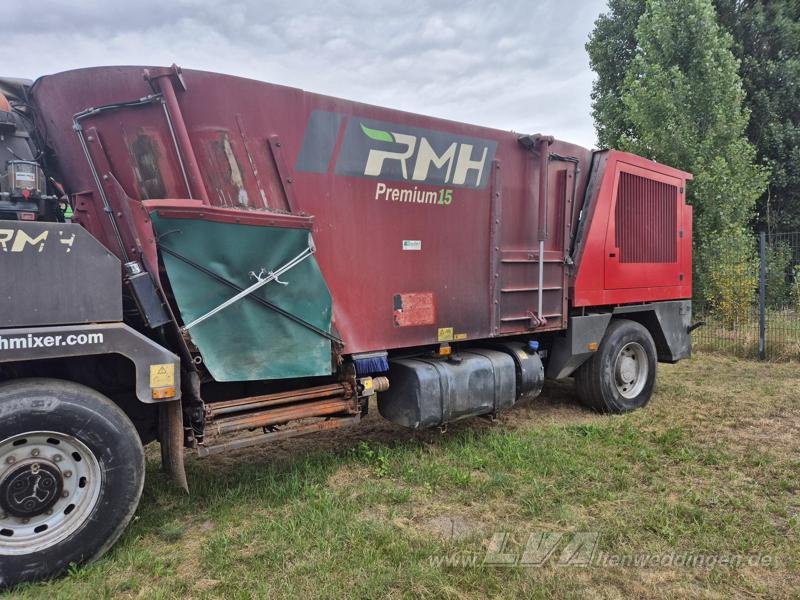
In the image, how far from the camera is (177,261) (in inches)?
133

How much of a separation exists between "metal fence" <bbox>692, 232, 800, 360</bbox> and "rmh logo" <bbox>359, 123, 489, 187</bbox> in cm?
705

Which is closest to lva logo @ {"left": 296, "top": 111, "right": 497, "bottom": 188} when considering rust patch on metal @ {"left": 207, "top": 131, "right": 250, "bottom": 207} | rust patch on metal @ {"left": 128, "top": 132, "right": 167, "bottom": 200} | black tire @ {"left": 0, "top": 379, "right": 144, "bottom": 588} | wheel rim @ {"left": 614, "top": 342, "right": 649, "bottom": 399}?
rust patch on metal @ {"left": 207, "top": 131, "right": 250, "bottom": 207}

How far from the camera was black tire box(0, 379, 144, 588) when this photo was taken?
276cm

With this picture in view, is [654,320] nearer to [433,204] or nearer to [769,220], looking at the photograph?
[433,204]

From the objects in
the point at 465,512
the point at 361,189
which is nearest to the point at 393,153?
the point at 361,189

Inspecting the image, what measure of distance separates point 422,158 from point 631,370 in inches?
149

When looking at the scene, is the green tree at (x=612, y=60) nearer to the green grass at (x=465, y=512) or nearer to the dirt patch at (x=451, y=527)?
the green grass at (x=465, y=512)

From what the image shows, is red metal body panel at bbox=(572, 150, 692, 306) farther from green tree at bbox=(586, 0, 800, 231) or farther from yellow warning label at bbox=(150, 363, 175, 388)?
green tree at bbox=(586, 0, 800, 231)

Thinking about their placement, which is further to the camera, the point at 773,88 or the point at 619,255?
the point at 773,88

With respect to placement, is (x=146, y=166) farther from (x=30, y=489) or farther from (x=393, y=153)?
(x=30, y=489)

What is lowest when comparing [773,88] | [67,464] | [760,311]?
[67,464]

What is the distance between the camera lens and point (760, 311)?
9.62m

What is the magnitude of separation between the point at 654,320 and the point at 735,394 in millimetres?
1345

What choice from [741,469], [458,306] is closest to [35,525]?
[458,306]
